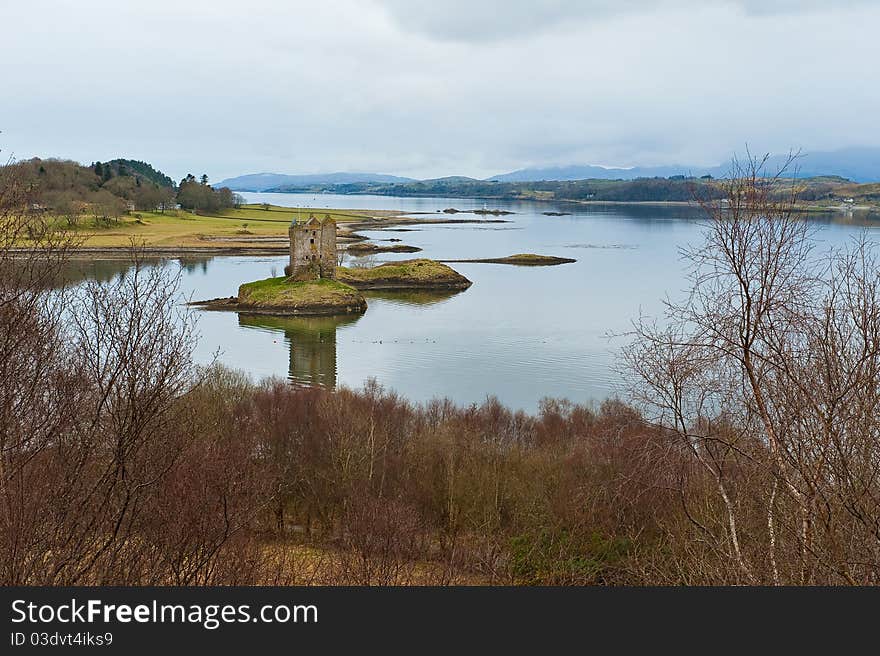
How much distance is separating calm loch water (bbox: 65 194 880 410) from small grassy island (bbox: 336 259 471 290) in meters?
1.85

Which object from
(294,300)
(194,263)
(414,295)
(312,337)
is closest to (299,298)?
(294,300)

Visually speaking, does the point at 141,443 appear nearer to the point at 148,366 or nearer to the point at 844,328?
the point at 148,366

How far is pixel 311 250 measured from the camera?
46281 millimetres

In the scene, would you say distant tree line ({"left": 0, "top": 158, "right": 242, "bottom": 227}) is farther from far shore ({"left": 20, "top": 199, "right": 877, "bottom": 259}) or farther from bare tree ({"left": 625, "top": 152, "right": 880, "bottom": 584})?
bare tree ({"left": 625, "top": 152, "right": 880, "bottom": 584})

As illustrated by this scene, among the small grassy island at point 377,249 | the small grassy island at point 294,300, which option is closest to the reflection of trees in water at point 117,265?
the small grassy island at point 294,300

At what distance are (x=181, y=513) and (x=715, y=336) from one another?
16.6ft

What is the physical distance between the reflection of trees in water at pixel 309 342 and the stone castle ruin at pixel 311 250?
16.2 ft

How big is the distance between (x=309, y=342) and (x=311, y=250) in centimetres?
1242

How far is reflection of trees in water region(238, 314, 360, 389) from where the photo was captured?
28.6 m

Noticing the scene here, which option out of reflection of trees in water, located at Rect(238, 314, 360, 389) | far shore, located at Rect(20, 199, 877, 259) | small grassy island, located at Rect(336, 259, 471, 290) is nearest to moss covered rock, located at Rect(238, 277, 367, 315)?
reflection of trees in water, located at Rect(238, 314, 360, 389)

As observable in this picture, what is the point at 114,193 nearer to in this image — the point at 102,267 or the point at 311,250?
the point at 102,267

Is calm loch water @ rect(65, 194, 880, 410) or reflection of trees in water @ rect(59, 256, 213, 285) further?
reflection of trees in water @ rect(59, 256, 213, 285)

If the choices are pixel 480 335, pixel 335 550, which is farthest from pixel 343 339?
pixel 335 550

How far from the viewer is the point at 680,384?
6363 mm
